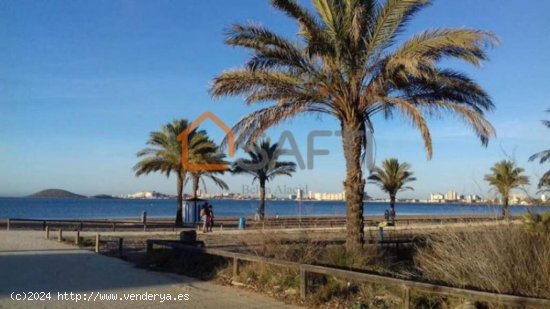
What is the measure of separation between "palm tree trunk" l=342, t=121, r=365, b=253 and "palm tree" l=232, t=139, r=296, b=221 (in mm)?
28358

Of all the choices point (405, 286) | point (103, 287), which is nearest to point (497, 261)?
point (405, 286)

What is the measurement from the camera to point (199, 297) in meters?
9.46

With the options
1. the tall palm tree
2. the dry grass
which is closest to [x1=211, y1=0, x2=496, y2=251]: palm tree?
the dry grass

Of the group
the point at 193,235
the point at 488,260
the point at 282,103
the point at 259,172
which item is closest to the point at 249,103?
the point at 282,103

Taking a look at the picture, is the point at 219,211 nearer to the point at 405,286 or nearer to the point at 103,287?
the point at 103,287

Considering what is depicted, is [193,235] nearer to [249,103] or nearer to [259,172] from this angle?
[249,103]

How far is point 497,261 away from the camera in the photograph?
27.0 ft

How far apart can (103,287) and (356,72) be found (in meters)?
7.37

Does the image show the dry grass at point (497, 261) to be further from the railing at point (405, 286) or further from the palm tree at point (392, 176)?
the palm tree at point (392, 176)

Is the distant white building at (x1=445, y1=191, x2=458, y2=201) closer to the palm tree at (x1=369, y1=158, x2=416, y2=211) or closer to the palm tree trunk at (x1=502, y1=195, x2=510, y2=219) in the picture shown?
the palm tree trunk at (x1=502, y1=195, x2=510, y2=219)

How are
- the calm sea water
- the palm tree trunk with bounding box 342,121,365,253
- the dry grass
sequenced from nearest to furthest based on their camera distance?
1. the dry grass
2. the calm sea water
3. the palm tree trunk with bounding box 342,121,365,253

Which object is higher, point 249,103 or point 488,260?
point 249,103

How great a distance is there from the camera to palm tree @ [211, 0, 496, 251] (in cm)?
1229

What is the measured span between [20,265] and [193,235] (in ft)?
15.2
